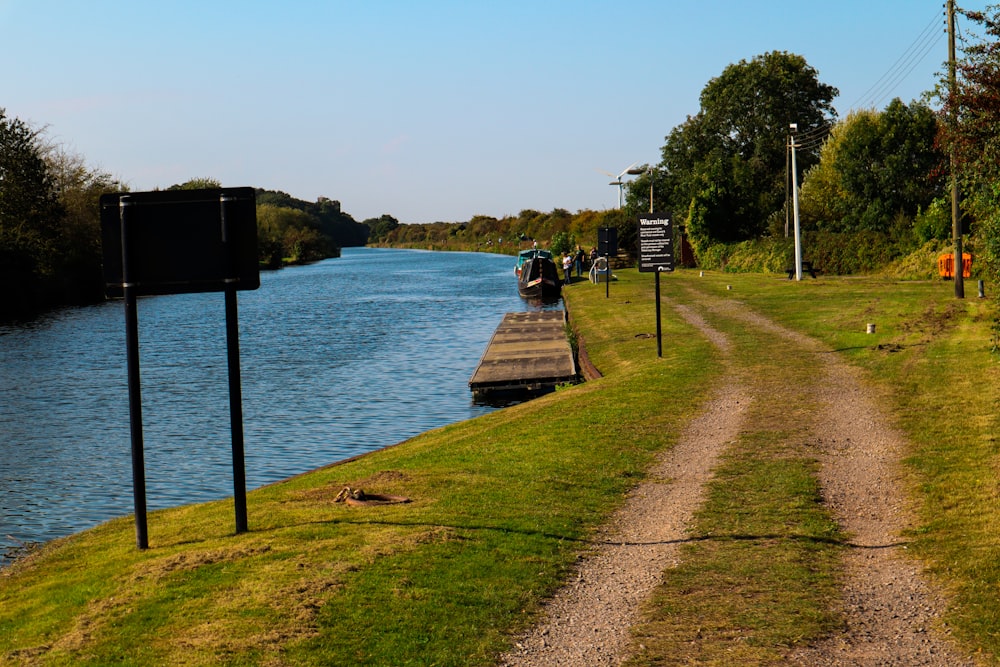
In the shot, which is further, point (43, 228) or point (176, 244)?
point (43, 228)

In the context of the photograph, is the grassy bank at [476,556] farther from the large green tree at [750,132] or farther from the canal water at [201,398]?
the large green tree at [750,132]

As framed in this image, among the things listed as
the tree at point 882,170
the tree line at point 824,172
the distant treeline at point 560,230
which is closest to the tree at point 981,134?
the tree line at point 824,172

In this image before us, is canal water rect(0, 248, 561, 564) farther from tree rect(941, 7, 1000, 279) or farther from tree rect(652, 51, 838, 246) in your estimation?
tree rect(652, 51, 838, 246)

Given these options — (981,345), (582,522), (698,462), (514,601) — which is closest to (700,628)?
(514,601)

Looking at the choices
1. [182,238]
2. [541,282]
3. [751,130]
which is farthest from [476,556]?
[751,130]

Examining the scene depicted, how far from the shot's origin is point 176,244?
991 centimetres

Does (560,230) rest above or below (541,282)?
above

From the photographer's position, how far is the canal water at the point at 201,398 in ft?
57.2

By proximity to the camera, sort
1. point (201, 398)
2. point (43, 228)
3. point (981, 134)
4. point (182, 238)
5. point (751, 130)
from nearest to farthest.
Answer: point (182, 238), point (981, 134), point (201, 398), point (43, 228), point (751, 130)

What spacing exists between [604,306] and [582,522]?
3310 cm

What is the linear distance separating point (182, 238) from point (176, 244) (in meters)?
0.09

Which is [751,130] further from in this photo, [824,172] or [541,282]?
[541,282]

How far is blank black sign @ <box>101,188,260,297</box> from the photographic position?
387 inches

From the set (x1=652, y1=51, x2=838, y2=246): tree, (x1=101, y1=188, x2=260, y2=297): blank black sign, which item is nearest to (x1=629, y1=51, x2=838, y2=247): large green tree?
(x1=652, y1=51, x2=838, y2=246): tree
